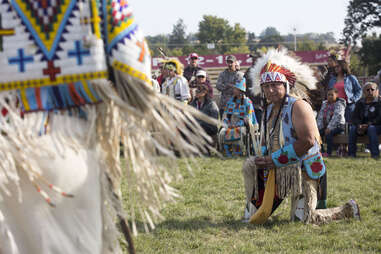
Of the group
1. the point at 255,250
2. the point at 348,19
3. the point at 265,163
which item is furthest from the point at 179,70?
the point at 348,19

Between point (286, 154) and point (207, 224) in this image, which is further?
point (207, 224)

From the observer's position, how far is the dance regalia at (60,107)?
1.44 metres

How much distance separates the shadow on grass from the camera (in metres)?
4.10

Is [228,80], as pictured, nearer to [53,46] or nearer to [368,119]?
[368,119]

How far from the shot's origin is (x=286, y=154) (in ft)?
13.0

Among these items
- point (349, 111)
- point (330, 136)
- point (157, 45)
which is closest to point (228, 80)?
point (330, 136)

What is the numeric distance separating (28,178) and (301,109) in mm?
2849

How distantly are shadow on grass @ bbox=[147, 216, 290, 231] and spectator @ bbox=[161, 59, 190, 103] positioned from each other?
418 cm

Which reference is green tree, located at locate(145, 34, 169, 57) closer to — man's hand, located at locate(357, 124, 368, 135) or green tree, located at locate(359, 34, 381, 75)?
man's hand, located at locate(357, 124, 368, 135)

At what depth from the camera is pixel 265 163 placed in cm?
411

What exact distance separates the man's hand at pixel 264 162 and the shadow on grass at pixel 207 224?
52 cm

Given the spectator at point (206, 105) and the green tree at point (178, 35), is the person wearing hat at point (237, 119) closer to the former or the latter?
the spectator at point (206, 105)

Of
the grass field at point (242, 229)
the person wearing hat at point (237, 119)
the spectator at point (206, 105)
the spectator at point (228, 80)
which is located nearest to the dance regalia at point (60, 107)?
the grass field at point (242, 229)

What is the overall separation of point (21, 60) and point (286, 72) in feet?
9.82
